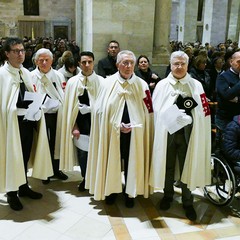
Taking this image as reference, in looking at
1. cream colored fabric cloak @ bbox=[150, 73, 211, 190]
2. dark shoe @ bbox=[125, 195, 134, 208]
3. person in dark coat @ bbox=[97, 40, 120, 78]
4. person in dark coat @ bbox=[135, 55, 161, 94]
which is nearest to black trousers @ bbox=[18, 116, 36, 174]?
dark shoe @ bbox=[125, 195, 134, 208]

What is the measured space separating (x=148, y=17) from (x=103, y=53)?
99 cm

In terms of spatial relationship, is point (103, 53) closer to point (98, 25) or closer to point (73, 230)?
point (98, 25)

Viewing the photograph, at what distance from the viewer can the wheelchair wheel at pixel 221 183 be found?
312cm

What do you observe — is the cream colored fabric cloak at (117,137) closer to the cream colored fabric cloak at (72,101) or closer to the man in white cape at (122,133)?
the man in white cape at (122,133)

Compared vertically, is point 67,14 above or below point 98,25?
above

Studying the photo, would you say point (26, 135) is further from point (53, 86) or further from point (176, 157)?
point (176, 157)

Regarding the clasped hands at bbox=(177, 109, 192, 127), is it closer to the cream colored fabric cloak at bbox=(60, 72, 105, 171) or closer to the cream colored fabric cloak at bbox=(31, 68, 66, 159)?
the cream colored fabric cloak at bbox=(60, 72, 105, 171)

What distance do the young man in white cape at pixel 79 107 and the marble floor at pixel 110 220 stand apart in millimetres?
590

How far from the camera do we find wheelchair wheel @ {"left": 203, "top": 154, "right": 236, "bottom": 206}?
3.12 m

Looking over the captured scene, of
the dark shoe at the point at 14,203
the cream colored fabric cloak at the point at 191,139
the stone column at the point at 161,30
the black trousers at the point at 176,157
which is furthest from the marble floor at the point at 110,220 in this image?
the stone column at the point at 161,30

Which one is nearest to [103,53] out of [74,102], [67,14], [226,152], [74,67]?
[74,67]

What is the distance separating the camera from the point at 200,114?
305 cm

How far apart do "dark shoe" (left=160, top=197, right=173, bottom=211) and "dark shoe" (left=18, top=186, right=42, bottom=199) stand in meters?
1.42

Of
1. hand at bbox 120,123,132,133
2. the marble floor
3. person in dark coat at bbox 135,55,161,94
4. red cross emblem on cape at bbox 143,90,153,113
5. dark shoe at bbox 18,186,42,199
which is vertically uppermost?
person in dark coat at bbox 135,55,161,94
